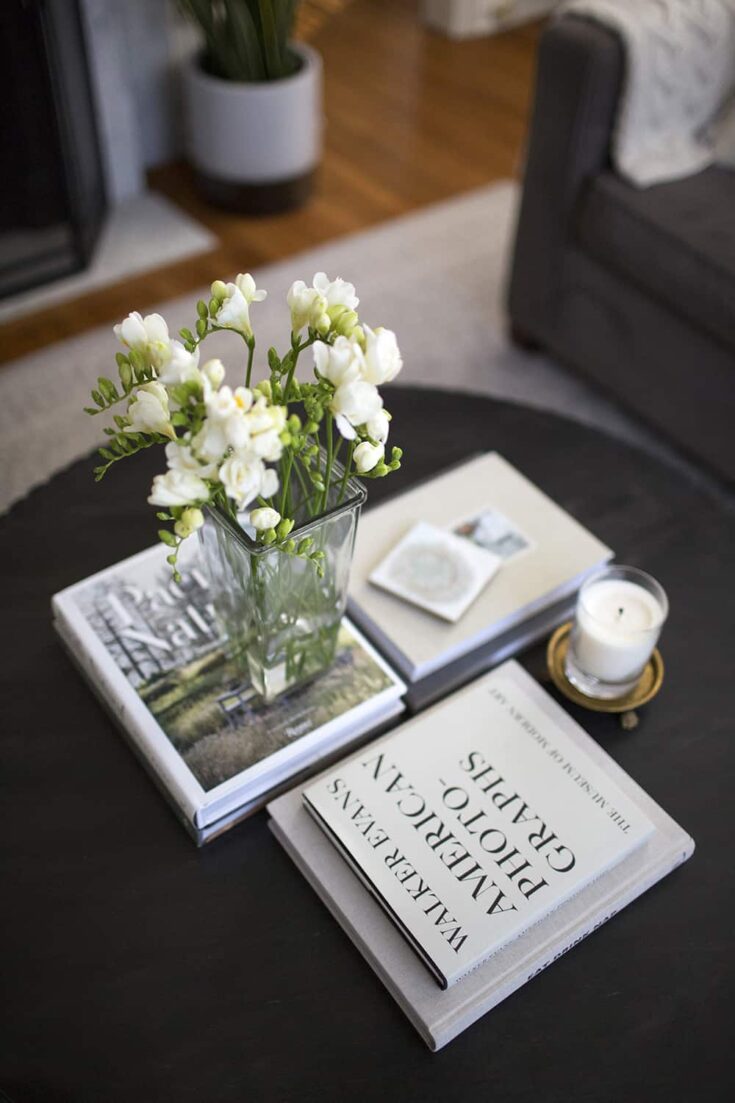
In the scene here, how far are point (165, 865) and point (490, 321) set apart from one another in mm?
1631

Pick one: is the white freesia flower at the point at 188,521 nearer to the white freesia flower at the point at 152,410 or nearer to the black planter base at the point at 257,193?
the white freesia flower at the point at 152,410

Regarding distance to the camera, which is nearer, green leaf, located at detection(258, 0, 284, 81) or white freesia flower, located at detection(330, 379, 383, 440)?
white freesia flower, located at detection(330, 379, 383, 440)

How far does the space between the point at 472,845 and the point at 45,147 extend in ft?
5.88

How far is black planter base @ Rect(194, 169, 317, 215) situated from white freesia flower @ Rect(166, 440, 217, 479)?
195 centimetres

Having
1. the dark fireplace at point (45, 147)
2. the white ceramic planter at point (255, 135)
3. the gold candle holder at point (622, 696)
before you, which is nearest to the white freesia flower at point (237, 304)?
the gold candle holder at point (622, 696)

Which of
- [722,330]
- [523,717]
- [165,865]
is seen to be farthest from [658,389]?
[165,865]

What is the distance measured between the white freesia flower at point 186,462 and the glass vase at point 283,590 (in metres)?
0.12

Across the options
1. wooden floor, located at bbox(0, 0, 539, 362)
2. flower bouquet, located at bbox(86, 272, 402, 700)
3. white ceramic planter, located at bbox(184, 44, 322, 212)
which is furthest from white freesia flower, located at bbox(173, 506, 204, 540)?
white ceramic planter, located at bbox(184, 44, 322, 212)

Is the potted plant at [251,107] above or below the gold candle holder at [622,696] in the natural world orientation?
below

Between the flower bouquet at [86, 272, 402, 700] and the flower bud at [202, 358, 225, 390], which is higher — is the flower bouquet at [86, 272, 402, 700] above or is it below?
below

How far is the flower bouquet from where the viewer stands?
0.69 metres

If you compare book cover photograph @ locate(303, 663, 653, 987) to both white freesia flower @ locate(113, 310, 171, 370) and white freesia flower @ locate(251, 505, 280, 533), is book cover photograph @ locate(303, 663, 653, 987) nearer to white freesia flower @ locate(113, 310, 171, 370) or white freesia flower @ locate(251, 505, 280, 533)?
white freesia flower @ locate(251, 505, 280, 533)

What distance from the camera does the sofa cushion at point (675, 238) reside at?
171 cm

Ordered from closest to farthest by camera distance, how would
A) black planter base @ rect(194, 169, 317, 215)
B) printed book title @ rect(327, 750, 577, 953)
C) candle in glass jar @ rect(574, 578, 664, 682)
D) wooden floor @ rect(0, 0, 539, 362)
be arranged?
printed book title @ rect(327, 750, 577, 953) < candle in glass jar @ rect(574, 578, 664, 682) < wooden floor @ rect(0, 0, 539, 362) < black planter base @ rect(194, 169, 317, 215)
